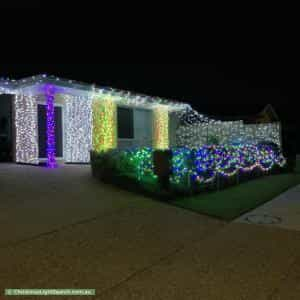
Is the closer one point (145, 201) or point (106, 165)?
point (145, 201)

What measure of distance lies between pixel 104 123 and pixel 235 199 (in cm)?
689

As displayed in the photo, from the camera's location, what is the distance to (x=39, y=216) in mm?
4984

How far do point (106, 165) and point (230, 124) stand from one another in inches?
391

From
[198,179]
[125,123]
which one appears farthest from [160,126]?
[198,179]

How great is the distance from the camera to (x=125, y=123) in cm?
1422

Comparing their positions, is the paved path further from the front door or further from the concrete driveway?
the front door

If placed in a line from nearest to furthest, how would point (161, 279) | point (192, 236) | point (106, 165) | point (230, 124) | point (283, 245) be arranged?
point (161, 279)
point (283, 245)
point (192, 236)
point (106, 165)
point (230, 124)

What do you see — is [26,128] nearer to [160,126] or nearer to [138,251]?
[160,126]

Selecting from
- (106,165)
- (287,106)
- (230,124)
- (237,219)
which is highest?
(287,106)

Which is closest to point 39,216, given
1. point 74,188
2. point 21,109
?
point 74,188

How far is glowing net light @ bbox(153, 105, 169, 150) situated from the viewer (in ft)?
50.6

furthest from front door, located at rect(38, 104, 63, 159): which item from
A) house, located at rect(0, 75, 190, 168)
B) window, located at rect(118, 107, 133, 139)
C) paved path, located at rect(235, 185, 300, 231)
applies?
paved path, located at rect(235, 185, 300, 231)

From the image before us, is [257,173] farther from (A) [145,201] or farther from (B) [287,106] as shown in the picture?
(B) [287,106]

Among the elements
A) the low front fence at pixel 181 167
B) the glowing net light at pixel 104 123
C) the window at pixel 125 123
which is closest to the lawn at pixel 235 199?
the low front fence at pixel 181 167
